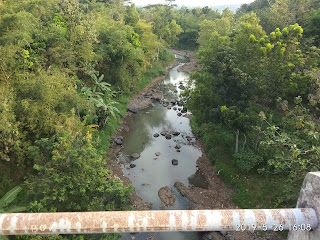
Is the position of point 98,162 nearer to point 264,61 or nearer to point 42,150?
point 42,150

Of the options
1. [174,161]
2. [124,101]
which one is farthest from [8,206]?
[124,101]

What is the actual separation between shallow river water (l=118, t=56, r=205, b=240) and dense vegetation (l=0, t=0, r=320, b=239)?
1434mm

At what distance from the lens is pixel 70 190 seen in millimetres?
7348

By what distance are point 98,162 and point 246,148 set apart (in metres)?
9.84

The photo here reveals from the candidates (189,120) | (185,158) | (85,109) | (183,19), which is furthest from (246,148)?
(183,19)

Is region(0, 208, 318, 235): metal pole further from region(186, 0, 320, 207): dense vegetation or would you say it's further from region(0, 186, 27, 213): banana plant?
region(186, 0, 320, 207): dense vegetation

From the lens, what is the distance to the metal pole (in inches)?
101

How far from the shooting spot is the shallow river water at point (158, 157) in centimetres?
1349

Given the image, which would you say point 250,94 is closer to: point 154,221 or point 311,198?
point 311,198

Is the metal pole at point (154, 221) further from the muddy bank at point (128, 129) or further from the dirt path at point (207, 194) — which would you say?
the muddy bank at point (128, 129)

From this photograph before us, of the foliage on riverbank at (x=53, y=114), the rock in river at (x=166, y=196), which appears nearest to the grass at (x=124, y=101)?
the foliage on riverbank at (x=53, y=114)

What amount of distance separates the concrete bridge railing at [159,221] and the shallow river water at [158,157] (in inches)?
364

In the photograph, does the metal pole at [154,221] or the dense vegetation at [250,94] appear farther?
the dense vegetation at [250,94]

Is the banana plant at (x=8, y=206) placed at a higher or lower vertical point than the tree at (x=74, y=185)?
lower
